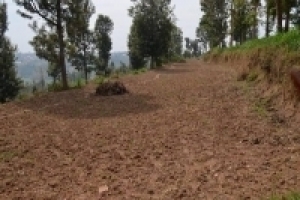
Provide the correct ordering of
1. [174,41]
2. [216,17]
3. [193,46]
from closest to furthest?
[216,17]
[174,41]
[193,46]

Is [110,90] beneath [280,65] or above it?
beneath

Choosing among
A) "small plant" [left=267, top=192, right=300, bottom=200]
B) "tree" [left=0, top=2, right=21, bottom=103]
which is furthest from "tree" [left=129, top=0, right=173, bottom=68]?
"small plant" [left=267, top=192, right=300, bottom=200]

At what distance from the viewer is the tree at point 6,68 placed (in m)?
28.2

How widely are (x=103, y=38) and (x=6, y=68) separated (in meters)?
21.3

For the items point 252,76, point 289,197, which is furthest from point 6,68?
point 289,197

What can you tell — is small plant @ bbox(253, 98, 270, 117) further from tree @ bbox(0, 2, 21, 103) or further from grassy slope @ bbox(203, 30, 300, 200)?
tree @ bbox(0, 2, 21, 103)

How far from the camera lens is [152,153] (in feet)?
20.9

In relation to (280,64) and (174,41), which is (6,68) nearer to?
(280,64)

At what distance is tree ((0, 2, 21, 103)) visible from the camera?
28156 millimetres

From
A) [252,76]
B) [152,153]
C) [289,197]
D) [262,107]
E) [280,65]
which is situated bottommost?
[152,153]

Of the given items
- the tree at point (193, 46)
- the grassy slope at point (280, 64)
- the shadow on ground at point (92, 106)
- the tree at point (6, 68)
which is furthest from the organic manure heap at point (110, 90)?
the tree at point (193, 46)

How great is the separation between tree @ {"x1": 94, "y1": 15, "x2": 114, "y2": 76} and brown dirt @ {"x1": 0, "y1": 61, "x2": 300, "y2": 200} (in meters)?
38.4

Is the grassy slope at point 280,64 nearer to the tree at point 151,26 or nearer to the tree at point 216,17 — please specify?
the tree at point 151,26

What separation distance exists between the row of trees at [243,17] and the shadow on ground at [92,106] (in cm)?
721
